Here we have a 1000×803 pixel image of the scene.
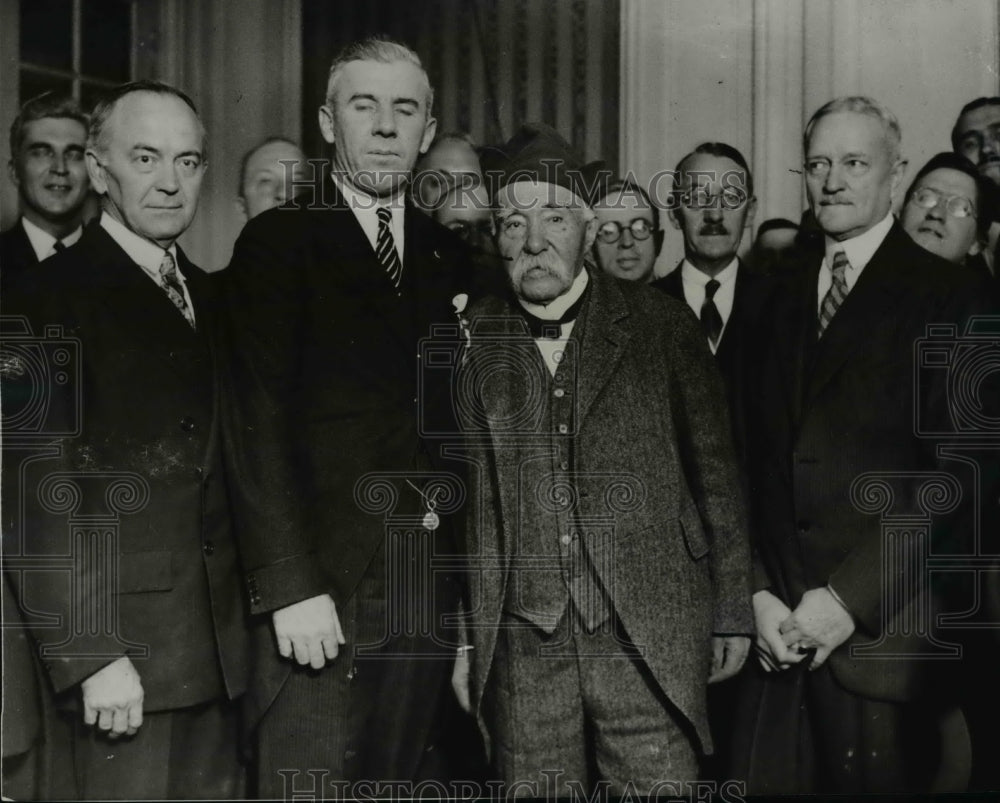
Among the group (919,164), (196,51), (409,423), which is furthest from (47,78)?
(919,164)

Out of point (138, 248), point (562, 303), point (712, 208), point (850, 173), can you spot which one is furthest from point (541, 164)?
point (138, 248)

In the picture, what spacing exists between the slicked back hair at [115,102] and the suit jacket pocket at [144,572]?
99 cm

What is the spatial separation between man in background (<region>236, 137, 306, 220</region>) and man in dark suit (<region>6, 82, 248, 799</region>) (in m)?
0.12

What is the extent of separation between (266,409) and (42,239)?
0.75 meters

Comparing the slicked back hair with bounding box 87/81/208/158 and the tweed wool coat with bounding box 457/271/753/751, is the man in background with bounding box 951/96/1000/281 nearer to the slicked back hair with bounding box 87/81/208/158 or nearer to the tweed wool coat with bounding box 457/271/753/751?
the tweed wool coat with bounding box 457/271/753/751

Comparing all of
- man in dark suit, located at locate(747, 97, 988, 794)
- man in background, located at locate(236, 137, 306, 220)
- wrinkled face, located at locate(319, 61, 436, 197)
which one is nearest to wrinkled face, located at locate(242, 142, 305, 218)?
man in background, located at locate(236, 137, 306, 220)

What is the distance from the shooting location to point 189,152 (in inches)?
99.7

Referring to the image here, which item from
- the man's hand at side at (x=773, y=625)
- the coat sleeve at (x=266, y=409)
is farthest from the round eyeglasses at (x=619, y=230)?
the man's hand at side at (x=773, y=625)

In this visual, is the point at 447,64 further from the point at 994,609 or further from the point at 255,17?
the point at 994,609

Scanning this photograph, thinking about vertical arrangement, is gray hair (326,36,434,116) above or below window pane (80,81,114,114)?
above

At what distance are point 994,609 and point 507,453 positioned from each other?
4.38ft

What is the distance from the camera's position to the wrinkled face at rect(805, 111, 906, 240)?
259 cm

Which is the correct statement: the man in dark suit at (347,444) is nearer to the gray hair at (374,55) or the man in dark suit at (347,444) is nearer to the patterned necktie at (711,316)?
the gray hair at (374,55)

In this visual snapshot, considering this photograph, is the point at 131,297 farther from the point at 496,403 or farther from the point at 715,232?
the point at 715,232
